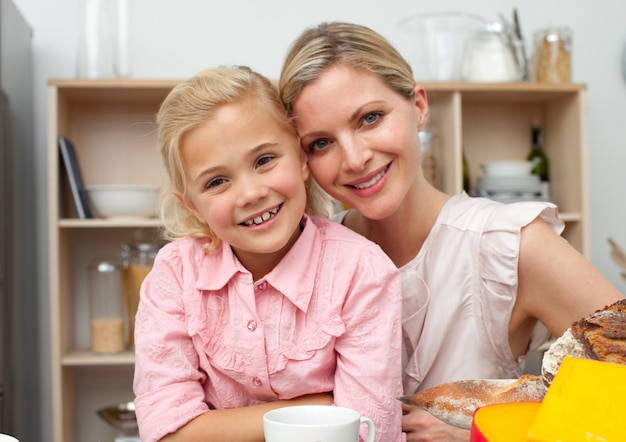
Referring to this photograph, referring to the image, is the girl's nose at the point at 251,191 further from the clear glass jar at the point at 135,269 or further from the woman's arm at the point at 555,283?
the clear glass jar at the point at 135,269

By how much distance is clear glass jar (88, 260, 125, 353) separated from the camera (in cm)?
259

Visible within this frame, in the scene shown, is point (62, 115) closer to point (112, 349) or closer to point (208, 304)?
point (112, 349)

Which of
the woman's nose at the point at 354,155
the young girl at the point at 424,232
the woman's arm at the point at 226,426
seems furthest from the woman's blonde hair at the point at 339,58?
the woman's arm at the point at 226,426

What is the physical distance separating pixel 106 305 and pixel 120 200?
39 cm

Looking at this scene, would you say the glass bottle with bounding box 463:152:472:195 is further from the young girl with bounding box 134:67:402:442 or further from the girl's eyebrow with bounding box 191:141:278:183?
the girl's eyebrow with bounding box 191:141:278:183

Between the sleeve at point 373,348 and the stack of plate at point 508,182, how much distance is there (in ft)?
5.49

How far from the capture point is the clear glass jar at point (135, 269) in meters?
2.62

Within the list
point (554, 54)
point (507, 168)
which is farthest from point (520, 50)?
point (507, 168)

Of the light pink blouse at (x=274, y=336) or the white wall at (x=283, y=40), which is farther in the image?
the white wall at (x=283, y=40)

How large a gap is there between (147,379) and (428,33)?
1.95 metres

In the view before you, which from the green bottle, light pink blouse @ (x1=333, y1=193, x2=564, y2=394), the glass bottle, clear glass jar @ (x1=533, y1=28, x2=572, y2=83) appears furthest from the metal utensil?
light pink blouse @ (x1=333, y1=193, x2=564, y2=394)

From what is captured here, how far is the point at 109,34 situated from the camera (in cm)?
259

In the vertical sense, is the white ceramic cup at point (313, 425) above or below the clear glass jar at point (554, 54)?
below

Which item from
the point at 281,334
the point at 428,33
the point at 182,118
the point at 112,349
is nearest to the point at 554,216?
the point at 281,334
